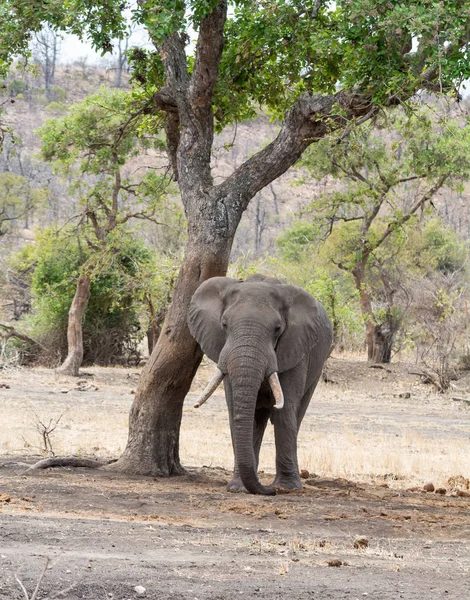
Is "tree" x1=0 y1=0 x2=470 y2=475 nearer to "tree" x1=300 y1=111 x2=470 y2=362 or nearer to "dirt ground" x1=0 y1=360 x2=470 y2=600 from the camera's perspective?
"dirt ground" x1=0 y1=360 x2=470 y2=600

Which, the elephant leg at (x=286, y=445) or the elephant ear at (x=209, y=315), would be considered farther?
the elephant leg at (x=286, y=445)

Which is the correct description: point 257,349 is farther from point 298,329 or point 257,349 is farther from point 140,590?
point 140,590

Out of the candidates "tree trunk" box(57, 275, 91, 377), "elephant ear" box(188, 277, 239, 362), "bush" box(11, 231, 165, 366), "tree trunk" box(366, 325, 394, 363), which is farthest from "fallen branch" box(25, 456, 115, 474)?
"tree trunk" box(366, 325, 394, 363)

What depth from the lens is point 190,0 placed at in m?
9.08

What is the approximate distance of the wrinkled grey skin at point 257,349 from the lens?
8.75 meters

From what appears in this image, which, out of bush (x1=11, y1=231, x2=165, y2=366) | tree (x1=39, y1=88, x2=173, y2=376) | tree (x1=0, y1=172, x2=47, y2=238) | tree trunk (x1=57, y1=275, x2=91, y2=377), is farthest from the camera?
tree (x1=0, y1=172, x2=47, y2=238)

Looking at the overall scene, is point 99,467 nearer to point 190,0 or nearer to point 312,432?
point 190,0

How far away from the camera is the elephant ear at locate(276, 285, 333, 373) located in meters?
9.49

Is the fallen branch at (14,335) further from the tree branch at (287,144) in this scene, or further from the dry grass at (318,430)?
the tree branch at (287,144)

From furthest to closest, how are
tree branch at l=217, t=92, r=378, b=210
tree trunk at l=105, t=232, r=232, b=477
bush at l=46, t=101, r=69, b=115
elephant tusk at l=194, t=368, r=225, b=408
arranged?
bush at l=46, t=101, r=69, b=115 → tree branch at l=217, t=92, r=378, b=210 → tree trunk at l=105, t=232, r=232, b=477 → elephant tusk at l=194, t=368, r=225, b=408

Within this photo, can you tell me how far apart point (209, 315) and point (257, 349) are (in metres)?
0.82

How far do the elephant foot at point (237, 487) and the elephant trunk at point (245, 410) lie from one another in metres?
0.38

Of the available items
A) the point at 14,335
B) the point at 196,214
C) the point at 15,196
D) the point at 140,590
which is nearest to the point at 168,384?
the point at 196,214

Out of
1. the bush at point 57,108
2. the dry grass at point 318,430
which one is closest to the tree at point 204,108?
the dry grass at point 318,430
